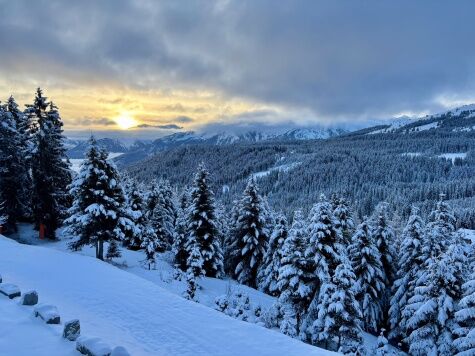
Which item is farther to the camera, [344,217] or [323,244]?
[344,217]

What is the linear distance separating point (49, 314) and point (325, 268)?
21.0m

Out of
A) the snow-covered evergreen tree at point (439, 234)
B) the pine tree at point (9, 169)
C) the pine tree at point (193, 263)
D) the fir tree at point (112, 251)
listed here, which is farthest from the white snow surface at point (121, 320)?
the snow-covered evergreen tree at point (439, 234)

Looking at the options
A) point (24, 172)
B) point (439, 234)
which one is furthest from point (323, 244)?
point (24, 172)

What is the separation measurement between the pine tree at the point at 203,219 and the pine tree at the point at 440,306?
19161mm

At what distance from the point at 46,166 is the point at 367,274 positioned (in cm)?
3238

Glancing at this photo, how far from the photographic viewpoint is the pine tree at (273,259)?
3734 cm

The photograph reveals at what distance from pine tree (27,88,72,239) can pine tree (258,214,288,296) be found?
2157 cm

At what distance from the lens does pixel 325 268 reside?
26344mm

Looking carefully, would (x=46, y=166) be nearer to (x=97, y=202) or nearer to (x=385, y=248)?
(x=97, y=202)

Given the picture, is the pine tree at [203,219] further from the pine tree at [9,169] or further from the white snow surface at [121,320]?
the white snow surface at [121,320]

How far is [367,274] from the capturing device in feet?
108

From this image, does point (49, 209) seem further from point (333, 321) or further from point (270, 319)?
point (333, 321)

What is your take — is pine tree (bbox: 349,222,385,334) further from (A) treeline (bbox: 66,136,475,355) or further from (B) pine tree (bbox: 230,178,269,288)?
(B) pine tree (bbox: 230,178,269,288)

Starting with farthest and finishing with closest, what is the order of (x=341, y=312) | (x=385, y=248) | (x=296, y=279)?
(x=385, y=248)
(x=296, y=279)
(x=341, y=312)
